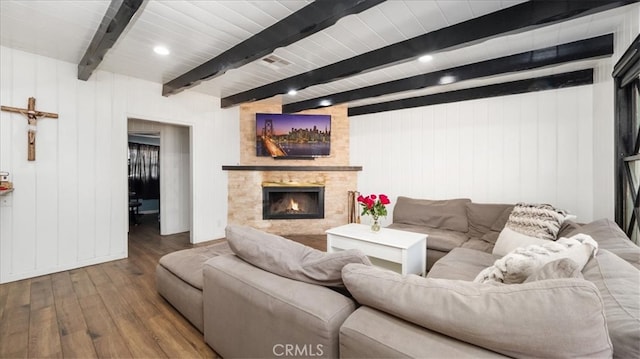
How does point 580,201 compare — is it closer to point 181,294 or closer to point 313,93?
point 313,93

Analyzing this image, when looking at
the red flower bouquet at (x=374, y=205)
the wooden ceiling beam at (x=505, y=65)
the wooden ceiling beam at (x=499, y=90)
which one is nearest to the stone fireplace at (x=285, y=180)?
the wooden ceiling beam at (x=499, y=90)

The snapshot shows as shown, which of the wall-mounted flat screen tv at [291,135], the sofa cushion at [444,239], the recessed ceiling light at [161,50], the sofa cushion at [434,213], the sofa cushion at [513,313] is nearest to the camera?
the sofa cushion at [513,313]

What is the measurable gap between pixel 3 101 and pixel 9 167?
0.67 meters

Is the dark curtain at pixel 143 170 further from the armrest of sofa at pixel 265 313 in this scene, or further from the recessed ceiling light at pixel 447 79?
the recessed ceiling light at pixel 447 79

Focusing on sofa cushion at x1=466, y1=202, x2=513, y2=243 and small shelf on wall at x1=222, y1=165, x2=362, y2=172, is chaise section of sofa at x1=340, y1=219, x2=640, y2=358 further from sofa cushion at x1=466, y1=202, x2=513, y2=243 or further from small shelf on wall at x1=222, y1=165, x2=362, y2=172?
small shelf on wall at x1=222, y1=165, x2=362, y2=172

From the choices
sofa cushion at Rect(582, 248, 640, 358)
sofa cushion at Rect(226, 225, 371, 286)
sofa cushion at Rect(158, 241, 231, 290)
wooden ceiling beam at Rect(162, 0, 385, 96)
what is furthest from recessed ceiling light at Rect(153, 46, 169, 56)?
sofa cushion at Rect(582, 248, 640, 358)

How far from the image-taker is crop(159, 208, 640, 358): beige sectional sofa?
756 mm

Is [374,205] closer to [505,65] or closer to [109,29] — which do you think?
[505,65]

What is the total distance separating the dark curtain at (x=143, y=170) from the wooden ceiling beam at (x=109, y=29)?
15.7ft

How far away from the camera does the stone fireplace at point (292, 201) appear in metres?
4.89

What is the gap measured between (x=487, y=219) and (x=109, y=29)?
13.7 ft

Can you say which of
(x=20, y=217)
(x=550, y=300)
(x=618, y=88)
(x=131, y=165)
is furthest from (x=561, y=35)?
(x=131, y=165)

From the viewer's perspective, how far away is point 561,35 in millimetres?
2363

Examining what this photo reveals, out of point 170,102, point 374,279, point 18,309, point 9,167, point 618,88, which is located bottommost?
point 18,309
